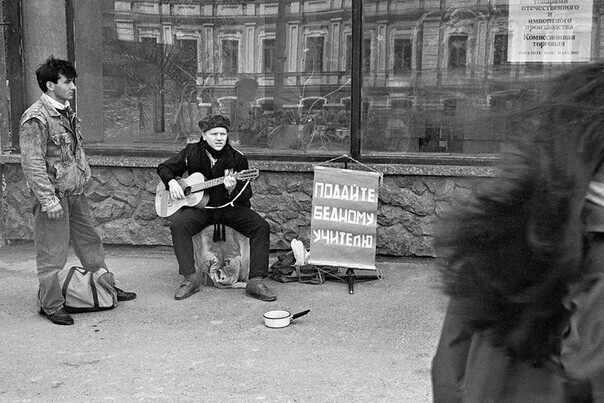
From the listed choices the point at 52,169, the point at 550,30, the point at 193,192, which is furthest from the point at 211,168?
the point at 550,30

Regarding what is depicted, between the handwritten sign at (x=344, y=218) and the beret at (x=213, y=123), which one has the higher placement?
the beret at (x=213, y=123)

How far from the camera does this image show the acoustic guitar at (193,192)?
6.15 meters

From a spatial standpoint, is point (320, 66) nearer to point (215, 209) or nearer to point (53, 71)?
point (215, 209)

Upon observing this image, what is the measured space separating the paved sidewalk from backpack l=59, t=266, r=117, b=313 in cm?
7

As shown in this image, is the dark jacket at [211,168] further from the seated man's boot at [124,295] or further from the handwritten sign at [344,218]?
the seated man's boot at [124,295]

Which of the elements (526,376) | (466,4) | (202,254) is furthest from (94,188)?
(526,376)

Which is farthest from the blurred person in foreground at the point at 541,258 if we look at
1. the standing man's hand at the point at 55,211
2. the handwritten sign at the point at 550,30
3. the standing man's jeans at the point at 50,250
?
the handwritten sign at the point at 550,30

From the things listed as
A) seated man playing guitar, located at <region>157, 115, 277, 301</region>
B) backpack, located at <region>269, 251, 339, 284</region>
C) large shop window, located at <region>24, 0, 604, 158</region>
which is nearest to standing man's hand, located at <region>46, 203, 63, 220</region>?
seated man playing guitar, located at <region>157, 115, 277, 301</region>

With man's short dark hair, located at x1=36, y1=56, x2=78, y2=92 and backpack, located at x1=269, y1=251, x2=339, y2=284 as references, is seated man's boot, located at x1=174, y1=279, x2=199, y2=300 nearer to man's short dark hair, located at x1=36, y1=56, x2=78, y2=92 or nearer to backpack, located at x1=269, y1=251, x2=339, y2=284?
backpack, located at x1=269, y1=251, x2=339, y2=284

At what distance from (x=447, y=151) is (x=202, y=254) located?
2.35 m

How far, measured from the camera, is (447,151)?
7090 mm

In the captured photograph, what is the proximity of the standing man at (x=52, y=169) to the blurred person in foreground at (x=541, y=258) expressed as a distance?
4.39 meters

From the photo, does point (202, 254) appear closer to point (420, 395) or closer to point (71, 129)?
point (71, 129)

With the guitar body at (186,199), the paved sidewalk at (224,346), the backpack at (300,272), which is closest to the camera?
the paved sidewalk at (224,346)
